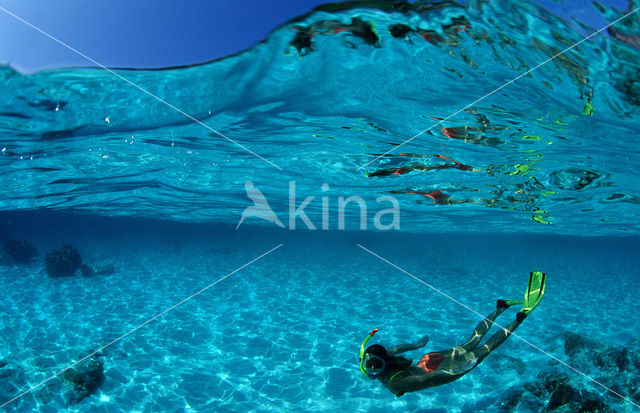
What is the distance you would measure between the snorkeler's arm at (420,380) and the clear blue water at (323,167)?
158 inches

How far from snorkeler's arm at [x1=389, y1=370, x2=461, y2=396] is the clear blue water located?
158 inches

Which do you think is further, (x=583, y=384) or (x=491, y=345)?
(x=583, y=384)

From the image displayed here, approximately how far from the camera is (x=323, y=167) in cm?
1327

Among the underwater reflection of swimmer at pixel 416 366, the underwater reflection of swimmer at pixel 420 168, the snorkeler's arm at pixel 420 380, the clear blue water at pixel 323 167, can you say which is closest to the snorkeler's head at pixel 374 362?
the underwater reflection of swimmer at pixel 416 366

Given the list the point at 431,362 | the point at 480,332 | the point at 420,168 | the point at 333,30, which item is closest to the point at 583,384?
the point at 480,332

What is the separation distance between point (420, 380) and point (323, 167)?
9.59 m

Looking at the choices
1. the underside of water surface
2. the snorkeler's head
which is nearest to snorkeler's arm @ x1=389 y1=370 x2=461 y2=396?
the snorkeler's head

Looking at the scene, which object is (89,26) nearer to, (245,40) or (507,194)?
(245,40)

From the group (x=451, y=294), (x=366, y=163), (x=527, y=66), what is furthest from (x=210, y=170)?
(x=451, y=294)

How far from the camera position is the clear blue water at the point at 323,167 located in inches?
242

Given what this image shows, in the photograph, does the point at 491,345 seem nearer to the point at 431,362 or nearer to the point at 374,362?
the point at 431,362

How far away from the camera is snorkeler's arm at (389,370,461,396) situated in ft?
15.8

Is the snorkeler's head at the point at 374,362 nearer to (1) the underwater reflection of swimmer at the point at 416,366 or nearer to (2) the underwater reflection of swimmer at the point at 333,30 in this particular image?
(1) the underwater reflection of swimmer at the point at 416,366

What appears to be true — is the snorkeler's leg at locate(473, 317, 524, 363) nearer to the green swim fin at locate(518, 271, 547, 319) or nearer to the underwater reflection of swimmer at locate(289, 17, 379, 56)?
the green swim fin at locate(518, 271, 547, 319)
